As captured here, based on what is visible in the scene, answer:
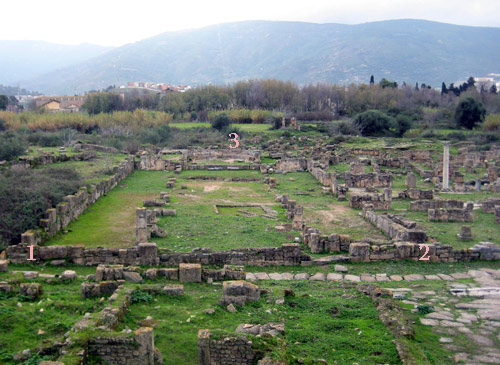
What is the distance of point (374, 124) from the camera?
7088cm

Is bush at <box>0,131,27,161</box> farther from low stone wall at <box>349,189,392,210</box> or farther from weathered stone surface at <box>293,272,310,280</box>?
weathered stone surface at <box>293,272,310,280</box>

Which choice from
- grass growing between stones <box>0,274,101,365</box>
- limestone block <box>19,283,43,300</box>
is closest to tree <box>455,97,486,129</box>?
grass growing between stones <box>0,274,101,365</box>

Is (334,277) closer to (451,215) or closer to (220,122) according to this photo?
(451,215)

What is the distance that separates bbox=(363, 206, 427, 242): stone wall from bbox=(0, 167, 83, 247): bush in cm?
1408

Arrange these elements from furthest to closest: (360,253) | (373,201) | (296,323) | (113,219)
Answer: (373,201) < (113,219) < (360,253) < (296,323)

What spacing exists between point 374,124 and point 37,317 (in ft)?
206

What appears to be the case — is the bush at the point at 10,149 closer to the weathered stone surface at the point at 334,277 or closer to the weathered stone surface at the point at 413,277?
the weathered stone surface at the point at 334,277

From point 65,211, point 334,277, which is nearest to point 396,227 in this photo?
point 334,277

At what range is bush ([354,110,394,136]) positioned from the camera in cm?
7069

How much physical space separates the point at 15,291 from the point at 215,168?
3222 centimetres

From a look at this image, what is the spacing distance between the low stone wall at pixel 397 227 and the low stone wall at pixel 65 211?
533 inches

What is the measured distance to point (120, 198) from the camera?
32.4 m

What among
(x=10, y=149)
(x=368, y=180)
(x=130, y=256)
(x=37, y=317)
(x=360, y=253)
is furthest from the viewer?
(x=10, y=149)

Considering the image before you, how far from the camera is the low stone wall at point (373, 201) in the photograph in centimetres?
2922
